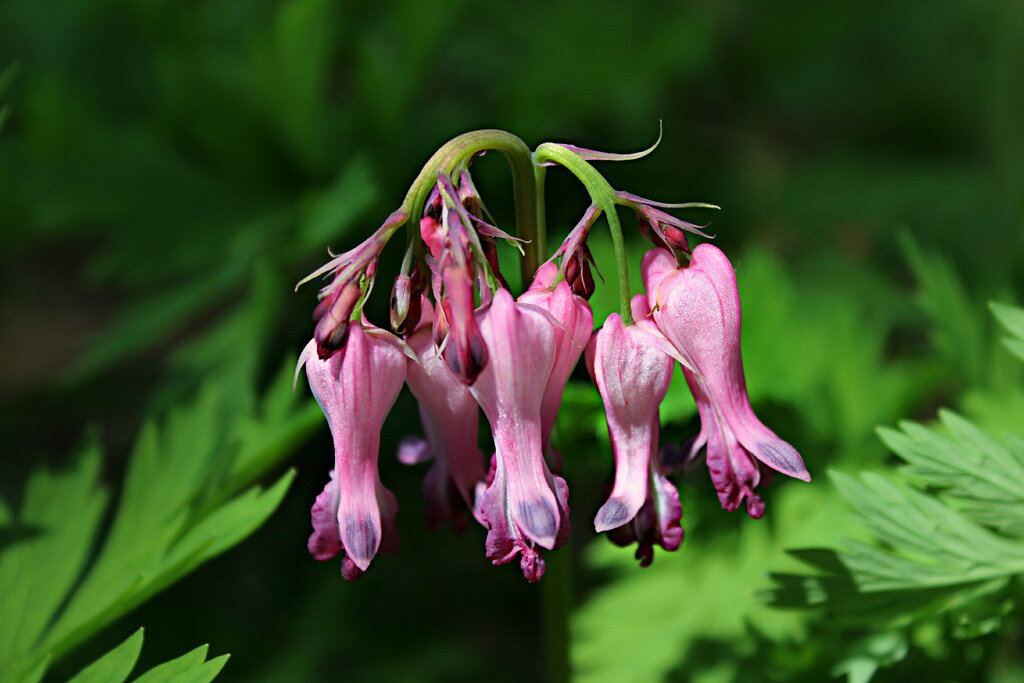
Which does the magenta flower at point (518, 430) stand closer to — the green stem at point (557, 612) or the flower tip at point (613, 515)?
the flower tip at point (613, 515)

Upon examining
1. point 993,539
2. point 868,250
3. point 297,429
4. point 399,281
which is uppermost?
point 399,281

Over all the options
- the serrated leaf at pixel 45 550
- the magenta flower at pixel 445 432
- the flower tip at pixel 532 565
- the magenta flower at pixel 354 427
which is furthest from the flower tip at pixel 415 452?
the serrated leaf at pixel 45 550

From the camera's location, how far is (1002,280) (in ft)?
6.24

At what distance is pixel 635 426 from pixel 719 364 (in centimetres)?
11

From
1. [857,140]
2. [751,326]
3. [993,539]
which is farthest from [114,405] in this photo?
[857,140]

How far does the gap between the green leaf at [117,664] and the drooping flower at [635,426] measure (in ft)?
1.74

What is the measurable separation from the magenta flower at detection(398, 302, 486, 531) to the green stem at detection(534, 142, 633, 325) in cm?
19

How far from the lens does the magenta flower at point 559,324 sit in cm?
94

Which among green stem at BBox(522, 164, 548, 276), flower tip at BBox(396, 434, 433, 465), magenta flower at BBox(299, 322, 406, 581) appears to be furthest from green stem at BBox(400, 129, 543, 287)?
flower tip at BBox(396, 434, 433, 465)

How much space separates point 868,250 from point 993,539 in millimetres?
2134

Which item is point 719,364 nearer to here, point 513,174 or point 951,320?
point 513,174

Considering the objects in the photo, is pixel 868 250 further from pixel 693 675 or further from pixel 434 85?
pixel 693 675

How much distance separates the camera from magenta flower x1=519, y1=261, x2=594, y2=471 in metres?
0.94

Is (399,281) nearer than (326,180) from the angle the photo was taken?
Yes
